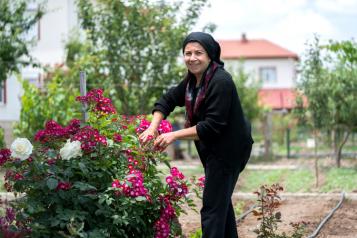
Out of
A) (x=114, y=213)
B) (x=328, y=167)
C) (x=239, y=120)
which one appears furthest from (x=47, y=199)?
(x=328, y=167)

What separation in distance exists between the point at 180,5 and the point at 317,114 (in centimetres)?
374

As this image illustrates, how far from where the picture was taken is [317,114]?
49.3 ft

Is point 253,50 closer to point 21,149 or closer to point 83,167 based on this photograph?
point 83,167

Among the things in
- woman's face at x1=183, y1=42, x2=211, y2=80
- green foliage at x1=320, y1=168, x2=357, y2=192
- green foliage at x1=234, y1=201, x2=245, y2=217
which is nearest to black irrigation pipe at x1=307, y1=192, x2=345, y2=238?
green foliage at x1=234, y1=201, x2=245, y2=217

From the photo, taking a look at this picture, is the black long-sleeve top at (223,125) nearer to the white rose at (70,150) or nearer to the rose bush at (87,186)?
the rose bush at (87,186)

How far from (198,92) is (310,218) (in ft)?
14.0

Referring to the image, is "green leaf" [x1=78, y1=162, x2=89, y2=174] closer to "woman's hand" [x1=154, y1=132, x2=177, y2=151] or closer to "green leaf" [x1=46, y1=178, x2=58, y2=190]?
"green leaf" [x1=46, y1=178, x2=58, y2=190]

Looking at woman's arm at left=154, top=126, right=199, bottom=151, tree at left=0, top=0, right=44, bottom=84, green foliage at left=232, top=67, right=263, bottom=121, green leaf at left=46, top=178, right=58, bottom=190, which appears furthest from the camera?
green foliage at left=232, top=67, right=263, bottom=121

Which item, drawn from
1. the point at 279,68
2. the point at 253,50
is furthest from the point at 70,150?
the point at 253,50

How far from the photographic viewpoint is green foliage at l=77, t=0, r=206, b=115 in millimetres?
14078

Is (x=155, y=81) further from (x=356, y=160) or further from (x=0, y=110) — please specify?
(x=0, y=110)

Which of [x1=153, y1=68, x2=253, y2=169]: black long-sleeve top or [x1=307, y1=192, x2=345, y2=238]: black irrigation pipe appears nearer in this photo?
[x1=153, y1=68, x2=253, y2=169]: black long-sleeve top

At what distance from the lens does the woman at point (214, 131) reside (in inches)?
182

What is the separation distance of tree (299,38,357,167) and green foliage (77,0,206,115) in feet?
8.85
